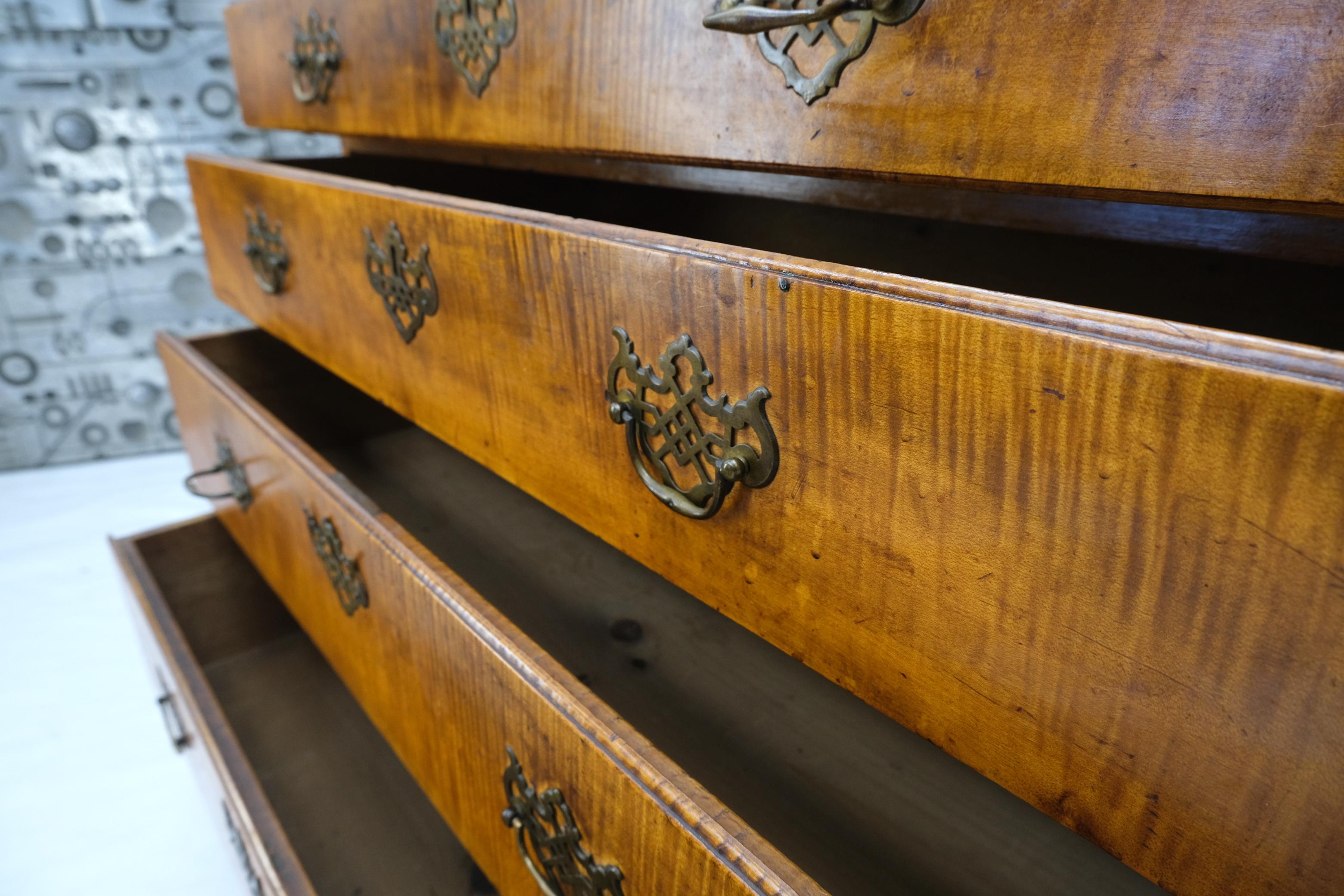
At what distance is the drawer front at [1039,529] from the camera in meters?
A: 0.22

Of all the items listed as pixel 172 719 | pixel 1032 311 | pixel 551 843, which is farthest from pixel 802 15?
pixel 172 719

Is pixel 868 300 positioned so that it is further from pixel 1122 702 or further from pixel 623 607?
pixel 623 607

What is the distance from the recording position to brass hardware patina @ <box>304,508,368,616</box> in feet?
2.02

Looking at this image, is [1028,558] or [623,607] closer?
[1028,558]

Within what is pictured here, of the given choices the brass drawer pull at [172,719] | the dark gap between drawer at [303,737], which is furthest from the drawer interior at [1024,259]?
the brass drawer pull at [172,719]

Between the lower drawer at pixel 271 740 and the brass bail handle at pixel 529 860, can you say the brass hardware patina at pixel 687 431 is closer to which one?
the brass bail handle at pixel 529 860

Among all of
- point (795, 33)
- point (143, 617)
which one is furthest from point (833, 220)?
point (143, 617)

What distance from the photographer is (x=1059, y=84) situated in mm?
280

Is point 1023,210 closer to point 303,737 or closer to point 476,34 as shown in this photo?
point 476,34

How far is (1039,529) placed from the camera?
26cm

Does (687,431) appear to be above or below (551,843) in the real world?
above

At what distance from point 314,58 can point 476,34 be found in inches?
12.2

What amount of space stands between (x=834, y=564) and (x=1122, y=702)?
4.4 inches

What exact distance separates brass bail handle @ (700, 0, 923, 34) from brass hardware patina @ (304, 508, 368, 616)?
0.45m
